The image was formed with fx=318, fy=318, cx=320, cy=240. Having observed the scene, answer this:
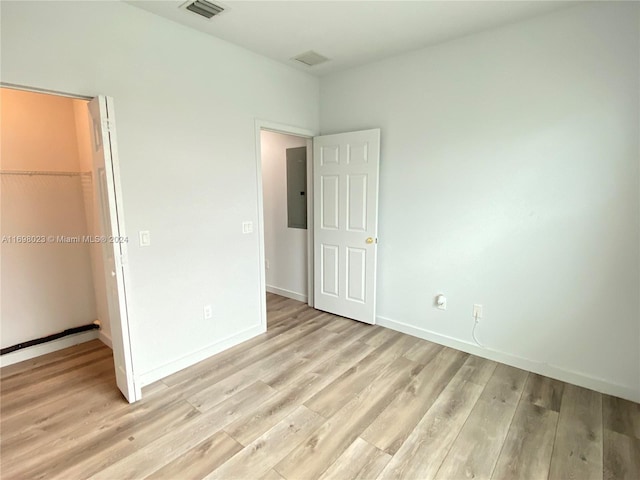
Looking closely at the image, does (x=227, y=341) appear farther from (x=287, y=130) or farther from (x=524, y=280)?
(x=524, y=280)

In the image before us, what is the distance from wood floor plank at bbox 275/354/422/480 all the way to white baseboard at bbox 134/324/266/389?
1.30 meters

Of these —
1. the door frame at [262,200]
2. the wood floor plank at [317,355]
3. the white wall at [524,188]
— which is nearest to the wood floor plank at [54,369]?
the door frame at [262,200]

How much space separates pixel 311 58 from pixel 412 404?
10.3 ft

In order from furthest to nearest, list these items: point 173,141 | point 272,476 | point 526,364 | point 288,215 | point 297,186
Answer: point 288,215
point 297,186
point 526,364
point 173,141
point 272,476

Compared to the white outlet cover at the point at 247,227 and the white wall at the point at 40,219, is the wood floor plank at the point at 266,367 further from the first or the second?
the white wall at the point at 40,219

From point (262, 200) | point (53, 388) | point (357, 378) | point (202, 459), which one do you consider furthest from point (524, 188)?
point (53, 388)

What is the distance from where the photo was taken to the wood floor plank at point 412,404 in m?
1.92

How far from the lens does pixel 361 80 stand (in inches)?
131

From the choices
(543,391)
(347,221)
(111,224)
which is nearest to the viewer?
(111,224)

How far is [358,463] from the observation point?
174 centimetres

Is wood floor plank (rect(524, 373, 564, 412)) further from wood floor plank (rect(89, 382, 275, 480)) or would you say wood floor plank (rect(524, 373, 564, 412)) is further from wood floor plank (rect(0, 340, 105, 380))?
wood floor plank (rect(0, 340, 105, 380))

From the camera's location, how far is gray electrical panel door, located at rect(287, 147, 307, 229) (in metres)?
4.06

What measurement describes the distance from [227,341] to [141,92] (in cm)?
221

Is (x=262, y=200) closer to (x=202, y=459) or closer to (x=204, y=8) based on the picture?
(x=204, y=8)
